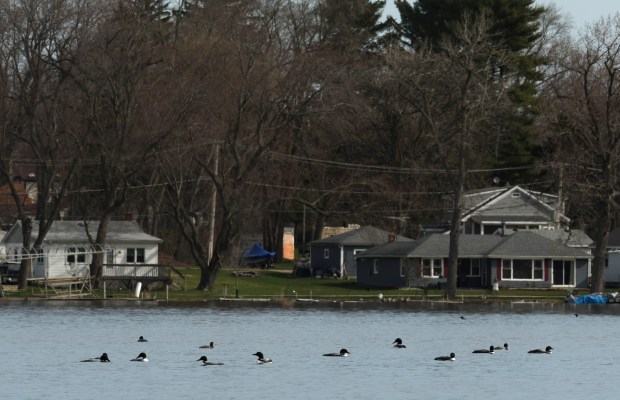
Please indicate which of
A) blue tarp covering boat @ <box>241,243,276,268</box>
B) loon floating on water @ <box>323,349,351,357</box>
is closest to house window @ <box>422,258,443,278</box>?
blue tarp covering boat @ <box>241,243,276,268</box>

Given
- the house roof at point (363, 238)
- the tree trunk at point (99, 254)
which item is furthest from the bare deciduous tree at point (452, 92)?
the tree trunk at point (99, 254)

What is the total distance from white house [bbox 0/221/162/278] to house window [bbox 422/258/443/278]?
1824cm

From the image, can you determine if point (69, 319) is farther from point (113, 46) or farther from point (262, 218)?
point (262, 218)

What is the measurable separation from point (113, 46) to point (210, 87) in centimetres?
1186

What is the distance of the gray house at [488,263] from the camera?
99.3 m

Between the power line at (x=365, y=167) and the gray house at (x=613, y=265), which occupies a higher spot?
the power line at (x=365, y=167)

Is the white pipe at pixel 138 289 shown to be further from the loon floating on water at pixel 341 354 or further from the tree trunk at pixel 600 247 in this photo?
the loon floating on water at pixel 341 354

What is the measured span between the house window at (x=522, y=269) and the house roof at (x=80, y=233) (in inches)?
924

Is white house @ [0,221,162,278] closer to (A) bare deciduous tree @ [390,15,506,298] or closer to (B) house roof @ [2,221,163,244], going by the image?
(B) house roof @ [2,221,163,244]

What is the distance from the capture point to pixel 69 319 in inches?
2908

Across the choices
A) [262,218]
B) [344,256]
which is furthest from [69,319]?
[262,218]

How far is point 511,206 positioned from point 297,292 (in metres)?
28.9

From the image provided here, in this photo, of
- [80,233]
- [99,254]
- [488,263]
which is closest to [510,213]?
[488,263]

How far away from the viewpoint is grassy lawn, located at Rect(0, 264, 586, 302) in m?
87.1
